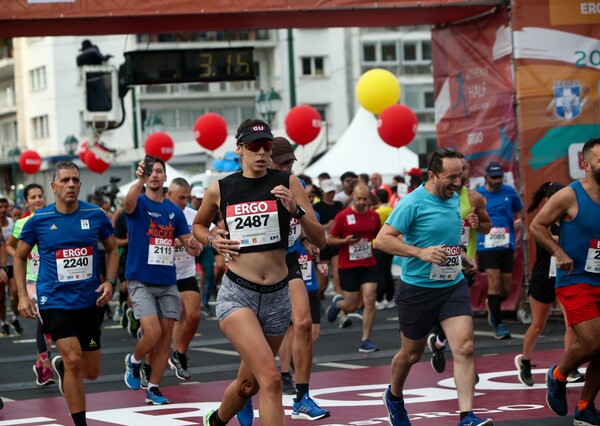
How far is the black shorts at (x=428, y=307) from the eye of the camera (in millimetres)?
8797

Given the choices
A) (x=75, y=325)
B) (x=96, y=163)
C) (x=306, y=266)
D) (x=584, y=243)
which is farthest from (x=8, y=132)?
(x=584, y=243)

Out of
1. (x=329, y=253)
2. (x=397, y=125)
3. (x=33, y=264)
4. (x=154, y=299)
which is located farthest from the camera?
(x=397, y=125)

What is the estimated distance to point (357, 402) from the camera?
1076 cm

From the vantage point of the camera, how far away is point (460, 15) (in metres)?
17.9

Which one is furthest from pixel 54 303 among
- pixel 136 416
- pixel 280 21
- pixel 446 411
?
pixel 280 21

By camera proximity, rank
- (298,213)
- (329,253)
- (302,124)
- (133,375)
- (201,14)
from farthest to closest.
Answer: (302,124), (329,253), (201,14), (133,375), (298,213)

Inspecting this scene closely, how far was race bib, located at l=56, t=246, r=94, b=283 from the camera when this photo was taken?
962cm

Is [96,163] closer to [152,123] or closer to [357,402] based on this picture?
[152,123]

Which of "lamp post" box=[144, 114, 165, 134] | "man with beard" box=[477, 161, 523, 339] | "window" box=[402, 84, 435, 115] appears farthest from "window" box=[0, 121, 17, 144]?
"man with beard" box=[477, 161, 523, 339]

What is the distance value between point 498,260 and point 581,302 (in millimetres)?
7483

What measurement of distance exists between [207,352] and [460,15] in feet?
19.7

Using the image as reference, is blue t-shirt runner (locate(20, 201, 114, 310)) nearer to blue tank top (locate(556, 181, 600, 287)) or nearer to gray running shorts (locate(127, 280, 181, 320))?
gray running shorts (locate(127, 280, 181, 320))

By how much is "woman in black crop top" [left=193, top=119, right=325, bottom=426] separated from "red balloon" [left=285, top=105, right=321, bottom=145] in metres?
17.8

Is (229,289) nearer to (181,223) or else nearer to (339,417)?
(339,417)
